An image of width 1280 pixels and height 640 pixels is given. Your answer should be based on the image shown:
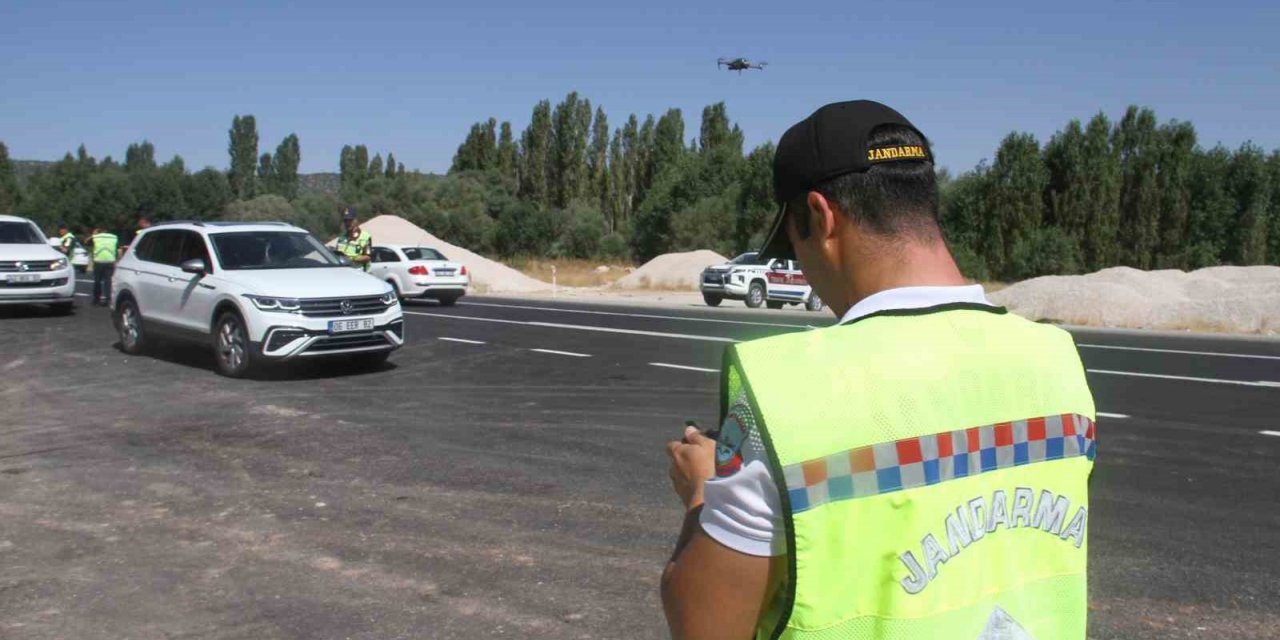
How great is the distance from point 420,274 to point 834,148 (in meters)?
25.4

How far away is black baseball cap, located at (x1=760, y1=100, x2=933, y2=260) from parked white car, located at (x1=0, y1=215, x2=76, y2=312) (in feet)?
66.2

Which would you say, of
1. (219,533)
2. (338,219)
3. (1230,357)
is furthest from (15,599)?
(338,219)

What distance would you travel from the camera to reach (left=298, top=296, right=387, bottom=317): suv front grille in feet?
40.7

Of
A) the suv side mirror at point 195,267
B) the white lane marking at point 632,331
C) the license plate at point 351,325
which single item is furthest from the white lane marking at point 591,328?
the suv side mirror at point 195,267

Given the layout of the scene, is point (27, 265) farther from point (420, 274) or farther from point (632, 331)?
point (632, 331)

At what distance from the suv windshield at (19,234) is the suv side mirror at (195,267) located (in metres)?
8.92

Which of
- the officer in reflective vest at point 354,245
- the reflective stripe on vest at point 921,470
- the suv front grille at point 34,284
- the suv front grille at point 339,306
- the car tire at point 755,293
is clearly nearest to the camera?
the reflective stripe on vest at point 921,470

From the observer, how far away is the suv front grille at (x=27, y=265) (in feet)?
61.7

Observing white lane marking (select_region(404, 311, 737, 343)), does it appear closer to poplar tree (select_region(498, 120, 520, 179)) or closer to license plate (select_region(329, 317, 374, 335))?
license plate (select_region(329, 317, 374, 335))

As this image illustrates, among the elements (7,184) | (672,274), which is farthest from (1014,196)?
(7,184)

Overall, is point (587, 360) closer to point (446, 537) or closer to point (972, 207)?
point (446, 537)

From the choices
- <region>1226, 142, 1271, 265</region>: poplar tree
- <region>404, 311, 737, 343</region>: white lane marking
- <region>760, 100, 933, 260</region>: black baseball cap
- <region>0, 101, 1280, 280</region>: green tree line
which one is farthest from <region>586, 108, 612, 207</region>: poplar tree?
<region>760, 100, 933, 260</region>: black baseball cap

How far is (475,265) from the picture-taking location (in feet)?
140

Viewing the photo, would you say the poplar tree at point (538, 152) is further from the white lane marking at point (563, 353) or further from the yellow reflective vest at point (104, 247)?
the white lane marking at point (563, 353)
